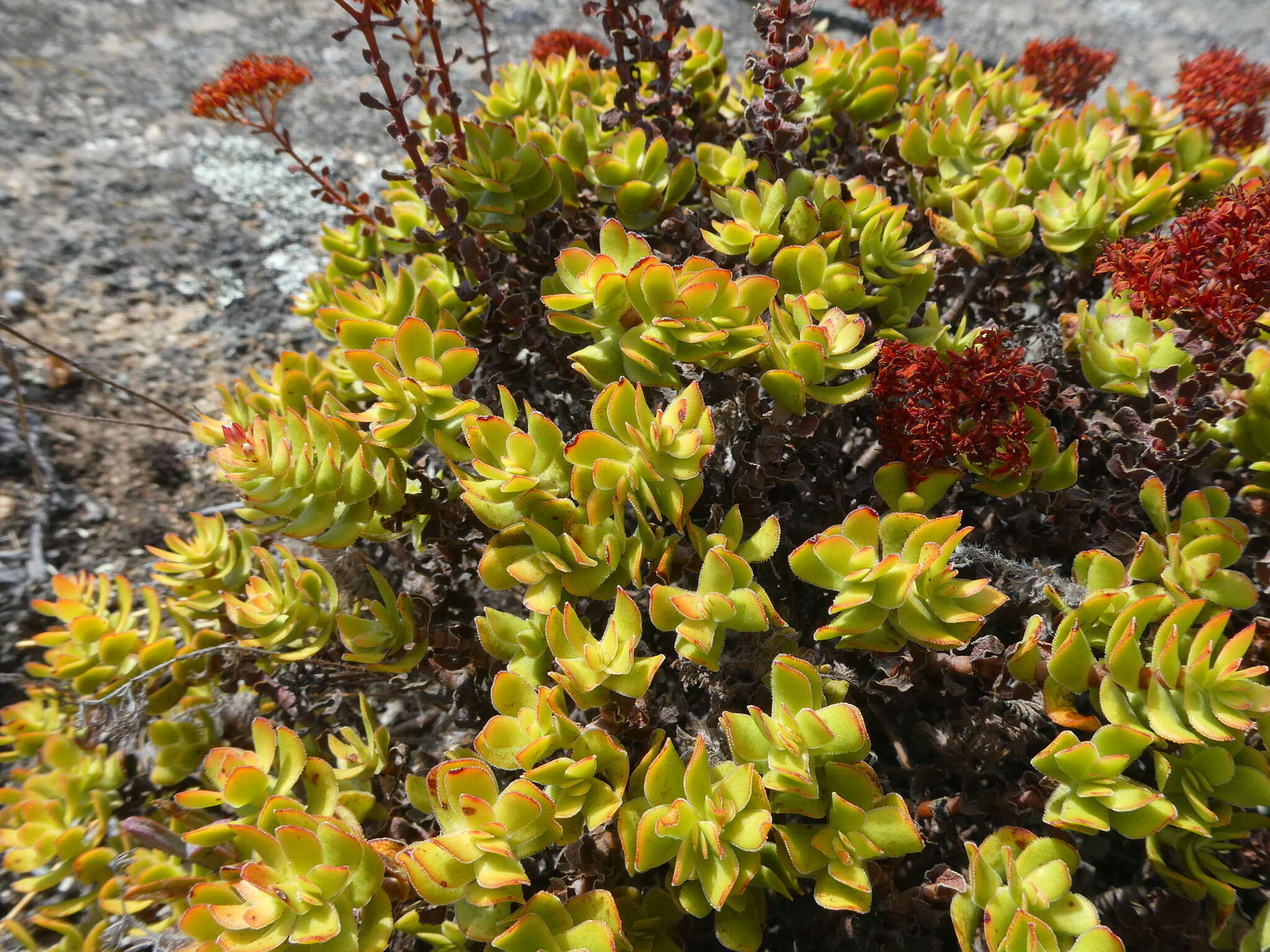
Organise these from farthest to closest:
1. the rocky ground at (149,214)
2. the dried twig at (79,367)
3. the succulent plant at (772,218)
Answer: the rocky ground at (149,214) < the dried twig at (79,367) < the succulent plant at (772,218)

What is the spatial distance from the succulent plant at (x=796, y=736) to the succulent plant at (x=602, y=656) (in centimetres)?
17

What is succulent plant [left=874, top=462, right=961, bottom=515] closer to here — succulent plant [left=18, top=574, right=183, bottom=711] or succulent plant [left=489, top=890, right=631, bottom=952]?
succulent plant [left=489, top=890, right=631, bottom=952]

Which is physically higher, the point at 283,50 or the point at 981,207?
the point at 283,50

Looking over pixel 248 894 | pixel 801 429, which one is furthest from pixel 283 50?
pixel 248 894

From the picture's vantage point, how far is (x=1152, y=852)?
4.49ft

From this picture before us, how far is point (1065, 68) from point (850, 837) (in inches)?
123

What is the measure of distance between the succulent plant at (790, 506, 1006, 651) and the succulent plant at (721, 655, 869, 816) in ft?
0.32

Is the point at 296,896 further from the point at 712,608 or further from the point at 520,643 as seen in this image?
the point at 712,608

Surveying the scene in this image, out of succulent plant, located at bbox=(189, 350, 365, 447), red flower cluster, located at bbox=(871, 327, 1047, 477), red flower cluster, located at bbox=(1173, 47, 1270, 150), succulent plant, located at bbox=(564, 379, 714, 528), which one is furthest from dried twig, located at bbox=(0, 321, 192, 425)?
red flower cluster, located at bbox=(1173, 47, 1270, 150)

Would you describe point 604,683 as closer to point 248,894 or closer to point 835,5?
point 248,894

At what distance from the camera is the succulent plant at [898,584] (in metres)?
1.24

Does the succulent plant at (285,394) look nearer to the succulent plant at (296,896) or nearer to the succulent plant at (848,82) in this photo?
the succulent plant at (296,896)

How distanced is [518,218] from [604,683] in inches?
43.0

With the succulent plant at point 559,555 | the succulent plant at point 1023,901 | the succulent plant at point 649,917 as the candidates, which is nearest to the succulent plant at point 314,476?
the succulent plant at point 559,555
